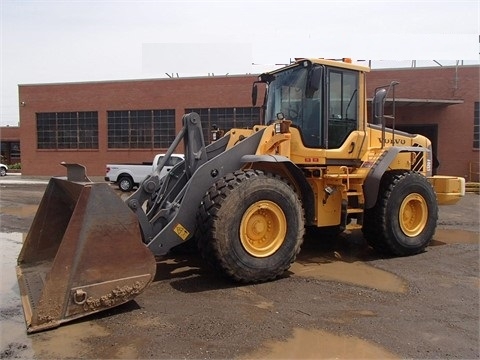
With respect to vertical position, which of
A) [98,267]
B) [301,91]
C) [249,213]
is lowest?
[98,267]

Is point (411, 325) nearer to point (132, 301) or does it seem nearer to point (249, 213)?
point (249, 213)

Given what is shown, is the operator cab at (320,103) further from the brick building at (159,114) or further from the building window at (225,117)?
the building window at (225,117)

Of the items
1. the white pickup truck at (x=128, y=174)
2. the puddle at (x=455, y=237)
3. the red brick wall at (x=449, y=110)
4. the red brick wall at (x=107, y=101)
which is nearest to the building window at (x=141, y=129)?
the red brick wall at (x=107, y=101)

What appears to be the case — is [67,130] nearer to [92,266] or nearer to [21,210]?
[21,210]

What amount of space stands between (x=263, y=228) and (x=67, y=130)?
2599cm

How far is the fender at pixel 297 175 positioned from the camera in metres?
5.86

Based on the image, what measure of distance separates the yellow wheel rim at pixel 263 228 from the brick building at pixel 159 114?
59.0 feet

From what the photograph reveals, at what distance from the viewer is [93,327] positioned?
163 inches

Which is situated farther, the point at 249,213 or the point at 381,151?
the point at 381,151

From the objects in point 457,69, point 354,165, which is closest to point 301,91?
point 354,165

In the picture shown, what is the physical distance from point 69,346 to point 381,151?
18.3ft

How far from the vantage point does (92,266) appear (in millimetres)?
4223

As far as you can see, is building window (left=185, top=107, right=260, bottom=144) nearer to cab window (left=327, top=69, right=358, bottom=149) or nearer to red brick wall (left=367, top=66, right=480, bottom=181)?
red brick wall (left=367, top=66, right=480, bottom=181)

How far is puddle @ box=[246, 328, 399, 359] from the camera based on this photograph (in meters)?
3.69
